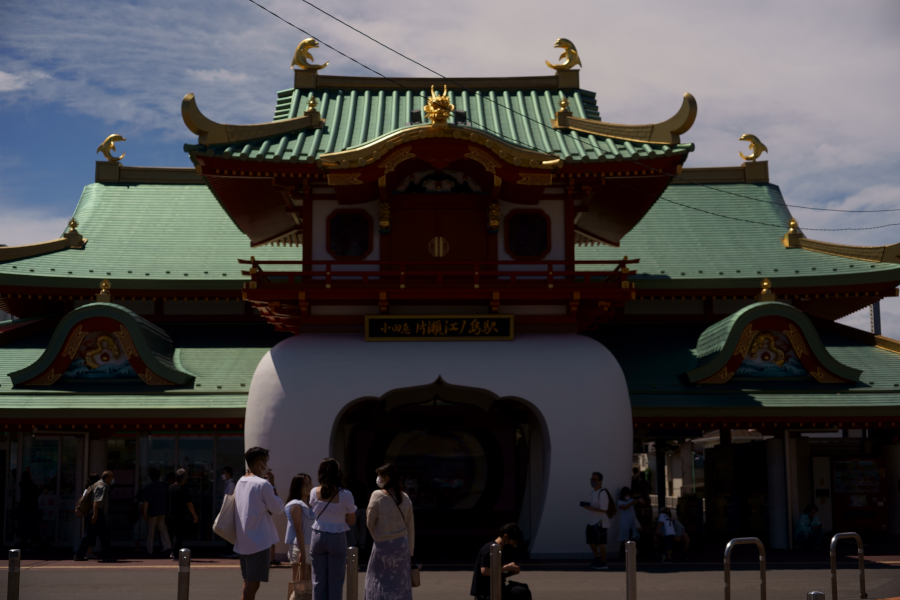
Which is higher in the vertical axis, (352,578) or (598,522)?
(352,578)

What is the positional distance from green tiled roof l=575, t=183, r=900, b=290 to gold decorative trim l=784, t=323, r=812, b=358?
257cm

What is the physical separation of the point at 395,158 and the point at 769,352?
9.34 metres

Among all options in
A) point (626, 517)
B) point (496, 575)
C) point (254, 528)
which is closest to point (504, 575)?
point (496, 575)

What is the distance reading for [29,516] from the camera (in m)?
18.3

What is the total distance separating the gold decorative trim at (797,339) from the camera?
19.5 metres

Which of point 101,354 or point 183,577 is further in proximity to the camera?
point 101,354

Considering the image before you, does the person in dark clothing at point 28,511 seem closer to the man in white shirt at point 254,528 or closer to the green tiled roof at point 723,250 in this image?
the man in white shirt at point 254,528

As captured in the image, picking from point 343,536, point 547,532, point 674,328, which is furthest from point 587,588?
point 674,328

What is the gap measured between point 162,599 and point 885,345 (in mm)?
17400

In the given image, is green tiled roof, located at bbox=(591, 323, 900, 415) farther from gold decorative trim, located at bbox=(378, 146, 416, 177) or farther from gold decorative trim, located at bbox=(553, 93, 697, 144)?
gold decorative trim, located at bbox=(378, 146, 416, 177)

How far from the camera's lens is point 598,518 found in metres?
16.2

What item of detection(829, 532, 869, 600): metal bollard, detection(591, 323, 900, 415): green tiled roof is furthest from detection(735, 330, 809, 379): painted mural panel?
detection(829, 532, 869, 600): metal bollard

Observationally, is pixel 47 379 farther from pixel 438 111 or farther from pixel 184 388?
pixel 438 111

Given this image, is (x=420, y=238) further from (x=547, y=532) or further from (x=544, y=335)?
(x=547, y=532)
